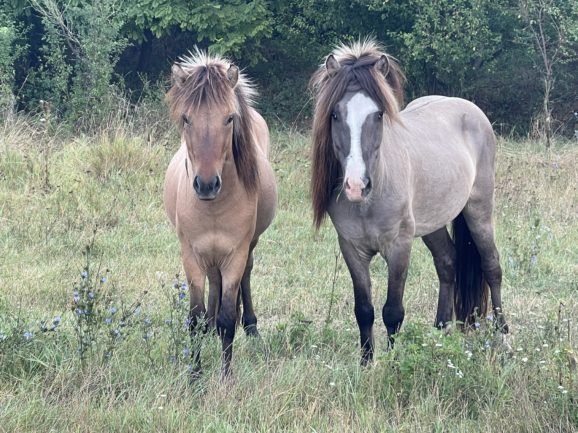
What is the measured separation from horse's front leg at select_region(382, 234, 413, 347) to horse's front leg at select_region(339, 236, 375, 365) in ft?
0.39

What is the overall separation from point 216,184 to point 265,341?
47.3 inches

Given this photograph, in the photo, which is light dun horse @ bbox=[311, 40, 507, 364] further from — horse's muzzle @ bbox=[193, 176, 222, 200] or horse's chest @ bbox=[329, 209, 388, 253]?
horse's muzzle @ bbox=[193, 176, 222, 200]

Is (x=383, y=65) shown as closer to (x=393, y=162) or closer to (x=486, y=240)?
(x=393, y=162)

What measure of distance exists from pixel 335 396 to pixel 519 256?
3636mm

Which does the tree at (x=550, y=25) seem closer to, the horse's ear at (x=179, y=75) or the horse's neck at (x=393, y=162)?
the horse's neck at (x=393, y=162)

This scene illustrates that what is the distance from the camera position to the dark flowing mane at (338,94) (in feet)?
15.2

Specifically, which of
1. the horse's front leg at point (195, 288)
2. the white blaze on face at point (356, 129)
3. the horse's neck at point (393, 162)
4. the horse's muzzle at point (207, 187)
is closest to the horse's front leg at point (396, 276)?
the horse's neck at point (393, 162)

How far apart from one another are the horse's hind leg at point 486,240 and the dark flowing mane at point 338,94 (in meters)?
1.42

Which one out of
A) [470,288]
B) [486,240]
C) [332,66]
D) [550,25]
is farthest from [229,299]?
[550,25]

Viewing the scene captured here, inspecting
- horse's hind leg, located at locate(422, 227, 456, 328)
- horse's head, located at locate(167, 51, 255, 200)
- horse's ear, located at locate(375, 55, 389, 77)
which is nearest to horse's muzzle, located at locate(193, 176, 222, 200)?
horse's head, located at locate(167, 51, 255, 200)

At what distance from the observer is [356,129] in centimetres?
449

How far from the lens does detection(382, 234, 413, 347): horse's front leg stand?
495 cm

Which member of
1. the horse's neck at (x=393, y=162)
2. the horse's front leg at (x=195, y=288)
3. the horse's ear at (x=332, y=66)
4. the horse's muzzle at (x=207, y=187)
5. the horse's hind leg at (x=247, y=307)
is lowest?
the horse's hind leg at (x=247, y=307)

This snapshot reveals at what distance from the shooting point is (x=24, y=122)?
34.9 feet
